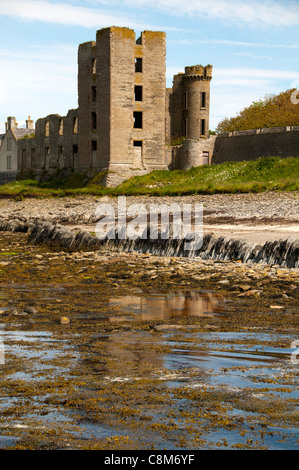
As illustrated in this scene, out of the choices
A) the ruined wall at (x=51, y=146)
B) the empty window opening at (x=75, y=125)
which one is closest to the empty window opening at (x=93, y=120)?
the ruined wall at (x=51, y=146)

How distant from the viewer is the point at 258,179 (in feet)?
107

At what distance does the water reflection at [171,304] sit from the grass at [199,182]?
17458 mm

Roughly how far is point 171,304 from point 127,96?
34.8m

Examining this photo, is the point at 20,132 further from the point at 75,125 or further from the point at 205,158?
the point at 205,158

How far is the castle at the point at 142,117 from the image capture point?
4281cm

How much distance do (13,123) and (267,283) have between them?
61120 mm

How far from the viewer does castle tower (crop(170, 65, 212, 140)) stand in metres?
47.7

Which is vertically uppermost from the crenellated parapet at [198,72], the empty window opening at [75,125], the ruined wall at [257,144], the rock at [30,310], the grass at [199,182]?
the crenellated parapet at [198,72]

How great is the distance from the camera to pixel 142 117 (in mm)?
44562

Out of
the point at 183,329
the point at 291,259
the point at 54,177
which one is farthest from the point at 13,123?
the point at 183,329

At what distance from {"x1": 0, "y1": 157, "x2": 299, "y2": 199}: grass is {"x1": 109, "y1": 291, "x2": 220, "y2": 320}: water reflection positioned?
17458 millimetres

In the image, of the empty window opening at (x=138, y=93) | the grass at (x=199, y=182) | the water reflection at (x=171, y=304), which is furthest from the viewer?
the empty window opening at (x=138, y=93)

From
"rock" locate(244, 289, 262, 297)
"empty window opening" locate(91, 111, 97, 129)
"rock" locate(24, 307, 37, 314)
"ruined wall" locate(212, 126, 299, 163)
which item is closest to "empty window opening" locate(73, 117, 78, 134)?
"empty window opening" locate(91, 111, 97, 129)

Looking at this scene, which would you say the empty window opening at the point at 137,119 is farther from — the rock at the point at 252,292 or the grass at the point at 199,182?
the rock at the point at 252,292
